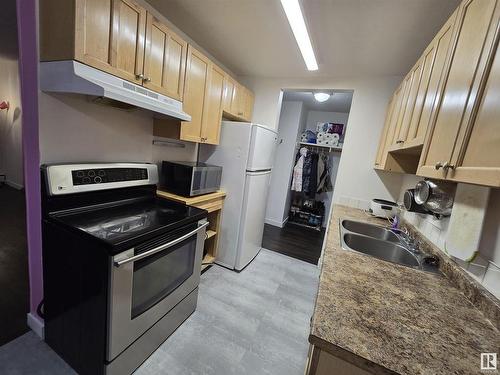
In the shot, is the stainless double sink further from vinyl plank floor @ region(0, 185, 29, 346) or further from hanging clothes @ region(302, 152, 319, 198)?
hanging clothes @ region(302, 152, 319, 198)

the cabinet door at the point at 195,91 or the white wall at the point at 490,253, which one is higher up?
the cabinet door at the point at 195,91

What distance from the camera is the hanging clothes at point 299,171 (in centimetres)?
413

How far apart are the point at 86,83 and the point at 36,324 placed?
1.59m

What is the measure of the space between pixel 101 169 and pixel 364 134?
2.61 m

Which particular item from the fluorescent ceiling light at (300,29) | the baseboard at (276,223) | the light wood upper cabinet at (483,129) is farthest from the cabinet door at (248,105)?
the light wood upper cabinet at (483,129)

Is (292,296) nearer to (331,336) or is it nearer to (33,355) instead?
(331,336)

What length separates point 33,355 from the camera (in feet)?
4.32

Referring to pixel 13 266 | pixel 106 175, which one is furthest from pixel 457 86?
pixel 13 266

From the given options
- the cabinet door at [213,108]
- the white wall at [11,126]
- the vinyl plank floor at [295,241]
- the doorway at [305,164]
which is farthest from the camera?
the doorway at [305,164]

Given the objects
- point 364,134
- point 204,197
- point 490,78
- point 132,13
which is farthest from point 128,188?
point 364,134

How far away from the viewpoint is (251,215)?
8.21ft

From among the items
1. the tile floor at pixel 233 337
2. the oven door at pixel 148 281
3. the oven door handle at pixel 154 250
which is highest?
the oven door handle at pixel 154 250

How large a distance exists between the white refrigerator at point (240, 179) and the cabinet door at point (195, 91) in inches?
16.5

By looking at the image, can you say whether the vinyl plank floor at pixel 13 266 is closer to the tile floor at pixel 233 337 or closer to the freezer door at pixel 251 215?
the tile floor at pixel 233 337
